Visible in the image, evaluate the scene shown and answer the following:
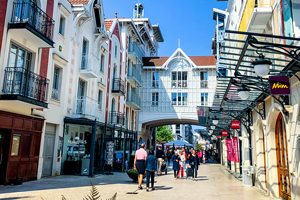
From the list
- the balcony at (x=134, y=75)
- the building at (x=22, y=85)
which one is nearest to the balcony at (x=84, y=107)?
the building at (x=22, y=85)

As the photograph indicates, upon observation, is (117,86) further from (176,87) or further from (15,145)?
(15,145)

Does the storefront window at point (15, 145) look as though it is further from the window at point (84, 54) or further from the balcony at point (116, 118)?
the balcony at point (116, 118)

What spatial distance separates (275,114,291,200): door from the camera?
33.4 ft

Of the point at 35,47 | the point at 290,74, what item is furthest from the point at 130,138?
the point at 290,74

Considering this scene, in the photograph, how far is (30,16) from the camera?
1272cm

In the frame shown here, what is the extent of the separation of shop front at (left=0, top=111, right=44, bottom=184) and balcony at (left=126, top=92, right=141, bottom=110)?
17007mm

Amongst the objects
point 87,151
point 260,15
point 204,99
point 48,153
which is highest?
point 204,99

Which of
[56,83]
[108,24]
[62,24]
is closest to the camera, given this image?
[56,83]

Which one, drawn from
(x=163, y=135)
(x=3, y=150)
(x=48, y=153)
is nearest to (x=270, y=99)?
(x=3, y=150)

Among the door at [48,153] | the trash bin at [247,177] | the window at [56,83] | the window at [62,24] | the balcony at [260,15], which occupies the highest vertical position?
the window at [62,24]

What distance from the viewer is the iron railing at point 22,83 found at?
1170 cm

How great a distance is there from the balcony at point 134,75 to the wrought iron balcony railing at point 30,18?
56.0ft

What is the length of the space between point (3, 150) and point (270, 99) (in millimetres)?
10658

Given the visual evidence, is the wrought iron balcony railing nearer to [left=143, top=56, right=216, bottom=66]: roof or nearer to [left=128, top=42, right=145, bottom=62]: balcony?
[left=128, top=42, right=145, bottom=62]: balcony
